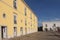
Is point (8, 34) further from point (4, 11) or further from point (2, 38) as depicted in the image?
point (4, 11)

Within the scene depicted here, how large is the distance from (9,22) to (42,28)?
58.7 m

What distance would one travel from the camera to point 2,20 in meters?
22.4

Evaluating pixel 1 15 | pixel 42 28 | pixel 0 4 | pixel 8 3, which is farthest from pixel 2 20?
pixel 42 28

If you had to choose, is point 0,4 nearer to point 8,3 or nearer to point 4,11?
point 4,11

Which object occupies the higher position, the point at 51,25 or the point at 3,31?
the point at 51,25

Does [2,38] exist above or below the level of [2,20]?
below

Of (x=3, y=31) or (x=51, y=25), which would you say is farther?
(x=51, y=25)

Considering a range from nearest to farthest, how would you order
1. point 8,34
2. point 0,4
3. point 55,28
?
point 0,4, point 8,34, point 55,28

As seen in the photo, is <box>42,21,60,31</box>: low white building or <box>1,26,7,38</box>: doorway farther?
<box>42,21,60,31</box>: low white building

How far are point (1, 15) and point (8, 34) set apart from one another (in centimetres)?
421

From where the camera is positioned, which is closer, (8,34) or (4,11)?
(4,11)

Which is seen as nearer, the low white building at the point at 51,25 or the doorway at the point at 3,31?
the doorway at the point at 3,31

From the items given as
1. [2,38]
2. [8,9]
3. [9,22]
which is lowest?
[2,38]

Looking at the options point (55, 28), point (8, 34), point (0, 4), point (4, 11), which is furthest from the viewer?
point (55, 28)
